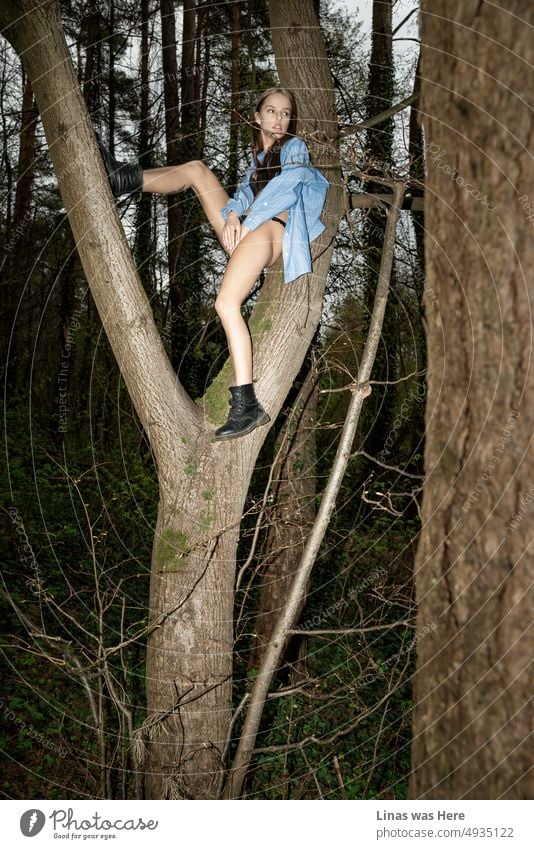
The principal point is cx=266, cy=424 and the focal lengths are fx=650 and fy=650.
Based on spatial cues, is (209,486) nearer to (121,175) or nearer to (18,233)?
(121,175)

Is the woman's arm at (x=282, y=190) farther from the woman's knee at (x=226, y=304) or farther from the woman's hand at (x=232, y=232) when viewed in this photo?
the woman's knee at (x=226, y=304)

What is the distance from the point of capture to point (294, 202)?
10.0ft

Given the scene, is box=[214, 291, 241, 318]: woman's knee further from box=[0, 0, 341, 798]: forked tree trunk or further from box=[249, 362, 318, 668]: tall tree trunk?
box=[249, 362, 318, 668]: tall tree trunk

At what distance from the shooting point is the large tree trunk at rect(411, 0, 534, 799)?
5.16 feet

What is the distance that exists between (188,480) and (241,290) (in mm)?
953

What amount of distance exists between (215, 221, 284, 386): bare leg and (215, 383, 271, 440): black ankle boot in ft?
0.14

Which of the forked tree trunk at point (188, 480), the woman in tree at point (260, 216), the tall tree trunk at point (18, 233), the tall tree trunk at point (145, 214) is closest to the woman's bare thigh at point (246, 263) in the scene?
the woman in tree at point (260, 216)

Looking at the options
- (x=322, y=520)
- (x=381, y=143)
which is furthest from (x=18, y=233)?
(x=322, y=520)

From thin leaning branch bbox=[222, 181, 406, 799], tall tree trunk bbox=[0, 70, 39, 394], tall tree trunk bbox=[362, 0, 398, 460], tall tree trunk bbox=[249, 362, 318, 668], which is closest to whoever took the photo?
thin leaning branch bbox=[222, 181, 406, 799]

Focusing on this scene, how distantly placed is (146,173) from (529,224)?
238 cm

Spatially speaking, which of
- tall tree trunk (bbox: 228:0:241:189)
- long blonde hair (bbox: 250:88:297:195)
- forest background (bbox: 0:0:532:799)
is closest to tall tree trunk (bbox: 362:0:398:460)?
forest background (bbox: 0:0:532:799)

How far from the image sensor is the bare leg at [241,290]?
3.04 m
